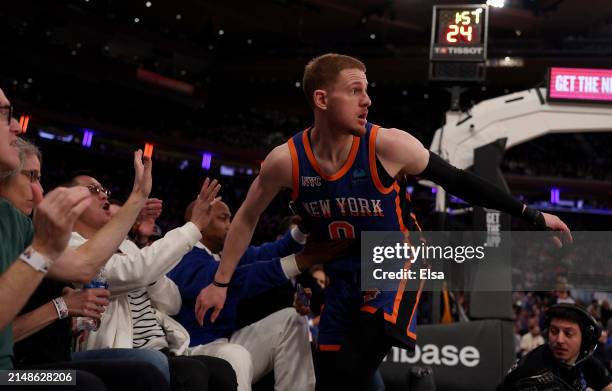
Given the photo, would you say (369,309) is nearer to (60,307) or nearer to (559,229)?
(559,229)

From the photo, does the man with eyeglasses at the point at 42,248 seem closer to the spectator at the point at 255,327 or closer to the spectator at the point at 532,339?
the spectator at the point at 255,327

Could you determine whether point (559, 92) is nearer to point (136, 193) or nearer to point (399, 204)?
point (399, 204)

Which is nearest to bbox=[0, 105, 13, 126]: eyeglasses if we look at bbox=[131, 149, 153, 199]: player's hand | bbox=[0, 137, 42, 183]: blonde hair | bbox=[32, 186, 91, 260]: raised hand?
bbox=[0, 137, 42, 183]: blonde hair

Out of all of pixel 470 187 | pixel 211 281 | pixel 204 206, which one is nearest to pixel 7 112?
pixel 204 206

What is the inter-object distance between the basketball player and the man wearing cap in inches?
30.3

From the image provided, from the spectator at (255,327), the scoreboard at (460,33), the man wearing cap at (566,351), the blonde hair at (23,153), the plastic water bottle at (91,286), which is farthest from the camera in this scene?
the scoreboard at (460,33)

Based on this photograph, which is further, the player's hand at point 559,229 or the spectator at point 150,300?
the player's hand at point 559,229

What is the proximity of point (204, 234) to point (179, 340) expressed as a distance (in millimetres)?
858

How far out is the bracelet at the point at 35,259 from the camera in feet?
5.78

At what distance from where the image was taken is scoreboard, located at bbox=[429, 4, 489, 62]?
715 cm

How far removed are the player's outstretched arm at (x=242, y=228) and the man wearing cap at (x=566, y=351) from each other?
A: 5.50 ft

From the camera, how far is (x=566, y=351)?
3840 mm

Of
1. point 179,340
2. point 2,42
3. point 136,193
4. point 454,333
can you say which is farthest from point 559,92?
point 2,42

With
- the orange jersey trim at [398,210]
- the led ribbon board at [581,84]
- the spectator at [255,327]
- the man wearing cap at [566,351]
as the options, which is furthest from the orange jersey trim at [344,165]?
the led ribbon board at [581,84]
